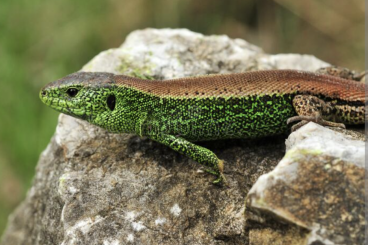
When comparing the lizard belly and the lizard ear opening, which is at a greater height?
the lizard ear opening

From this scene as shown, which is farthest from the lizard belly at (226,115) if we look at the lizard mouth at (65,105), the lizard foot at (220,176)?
the lizard mouth at (65,105)

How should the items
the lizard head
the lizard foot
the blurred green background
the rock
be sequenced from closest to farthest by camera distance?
1. the rock
2. the lizard foot
3. the lizard head
4. the blurred green background

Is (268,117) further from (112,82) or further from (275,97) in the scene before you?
(112,82)

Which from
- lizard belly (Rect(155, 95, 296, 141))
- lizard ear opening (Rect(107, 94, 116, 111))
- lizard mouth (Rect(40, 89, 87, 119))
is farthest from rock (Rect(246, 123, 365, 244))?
lizard mouth (Rect(40, 89, 87, 119))

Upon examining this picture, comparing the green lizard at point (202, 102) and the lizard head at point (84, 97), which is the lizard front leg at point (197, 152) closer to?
the green lizard at point (202, 102)

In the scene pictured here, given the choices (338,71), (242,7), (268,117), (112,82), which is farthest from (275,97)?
(242,7)

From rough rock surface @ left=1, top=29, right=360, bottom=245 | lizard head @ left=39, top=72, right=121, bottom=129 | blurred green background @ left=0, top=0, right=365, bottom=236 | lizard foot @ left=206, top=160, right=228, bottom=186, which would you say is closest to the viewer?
rough rock surface @ left=1, top=29, right=360, bottom=245

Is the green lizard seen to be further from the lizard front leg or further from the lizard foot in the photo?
the lizard foot
